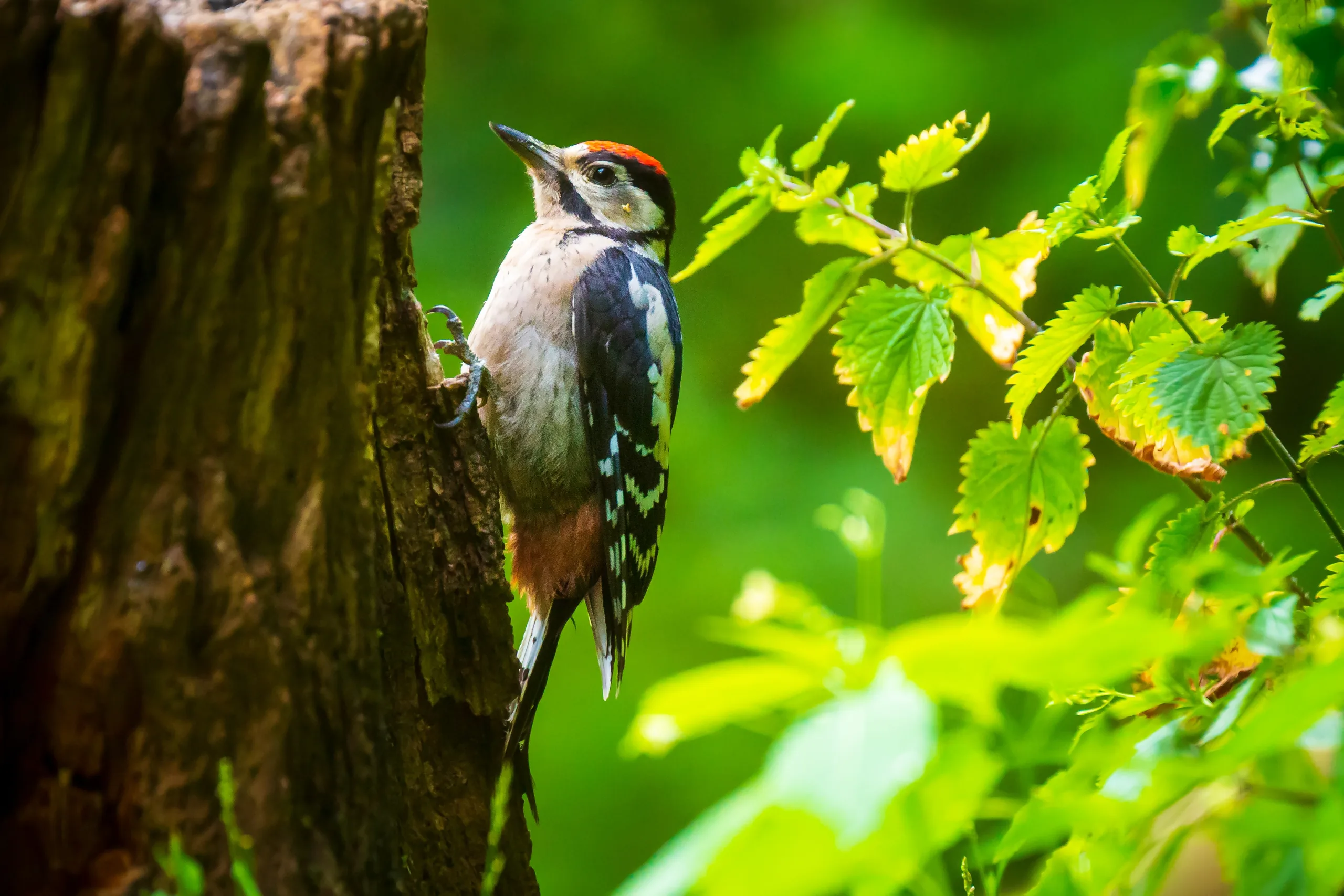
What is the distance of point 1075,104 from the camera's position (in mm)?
3434

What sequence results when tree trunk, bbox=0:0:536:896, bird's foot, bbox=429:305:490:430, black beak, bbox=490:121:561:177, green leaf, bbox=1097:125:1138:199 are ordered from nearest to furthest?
tree trunk, bbox=0:0:536:896 < green leaf, bbox=1097:125:1138:199 < bird's foot, bbox=429:305:490:430 < black beak, bbox=490:121:561:177

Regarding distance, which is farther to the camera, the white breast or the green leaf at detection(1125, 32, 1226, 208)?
the white breast

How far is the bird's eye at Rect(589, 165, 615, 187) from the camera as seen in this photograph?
247 cm

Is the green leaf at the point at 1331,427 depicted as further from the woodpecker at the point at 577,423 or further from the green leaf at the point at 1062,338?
the woodpecker at the point at 577,423

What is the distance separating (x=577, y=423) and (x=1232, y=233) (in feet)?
4.44

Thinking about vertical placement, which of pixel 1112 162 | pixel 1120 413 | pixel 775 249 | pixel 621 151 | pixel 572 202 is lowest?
pixel 1120 413

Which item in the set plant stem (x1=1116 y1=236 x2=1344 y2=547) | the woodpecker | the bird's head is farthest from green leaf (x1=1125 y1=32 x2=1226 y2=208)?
the bird's head

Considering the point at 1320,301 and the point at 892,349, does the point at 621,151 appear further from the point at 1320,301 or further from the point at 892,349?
the point at 1320,301

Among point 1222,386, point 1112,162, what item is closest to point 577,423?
point 1112,162

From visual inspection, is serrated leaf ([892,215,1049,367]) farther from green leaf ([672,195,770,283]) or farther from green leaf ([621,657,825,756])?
green leaf ([621,657,825,756])

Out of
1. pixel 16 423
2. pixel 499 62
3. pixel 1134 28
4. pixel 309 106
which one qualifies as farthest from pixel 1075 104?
pixel 16 423

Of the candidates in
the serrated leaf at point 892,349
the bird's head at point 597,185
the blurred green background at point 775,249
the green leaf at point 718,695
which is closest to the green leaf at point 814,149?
the serrated leaf at point 892,349

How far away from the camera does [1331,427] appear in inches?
37.6

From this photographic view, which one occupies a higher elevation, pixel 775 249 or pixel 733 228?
pixel 775 249
